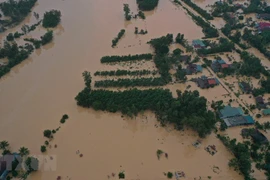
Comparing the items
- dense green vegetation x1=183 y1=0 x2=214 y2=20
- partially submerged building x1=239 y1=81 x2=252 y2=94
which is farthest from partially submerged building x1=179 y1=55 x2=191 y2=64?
dense green vegetation x1=183 y1=0 x2=214 y2=20

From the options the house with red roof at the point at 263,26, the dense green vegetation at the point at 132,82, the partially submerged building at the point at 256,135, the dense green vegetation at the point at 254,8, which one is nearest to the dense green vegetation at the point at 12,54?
the dense green vegetation at the point at 132,82

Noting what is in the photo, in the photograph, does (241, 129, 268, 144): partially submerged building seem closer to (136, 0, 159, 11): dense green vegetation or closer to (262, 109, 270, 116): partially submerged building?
(262, 109, 270, 116): partially submerged building

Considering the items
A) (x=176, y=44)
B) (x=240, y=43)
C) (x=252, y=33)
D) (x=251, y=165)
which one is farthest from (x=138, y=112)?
(x=252, y=33)

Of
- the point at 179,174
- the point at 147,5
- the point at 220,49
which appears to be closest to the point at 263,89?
the point at 220,49

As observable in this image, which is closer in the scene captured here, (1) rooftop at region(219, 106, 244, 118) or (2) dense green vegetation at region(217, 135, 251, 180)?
(2) dense green vegetation at region(217, 135, 251, 180)

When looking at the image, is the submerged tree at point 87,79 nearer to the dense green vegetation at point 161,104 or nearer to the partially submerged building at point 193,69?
the dense green vegetation at point 161,104
